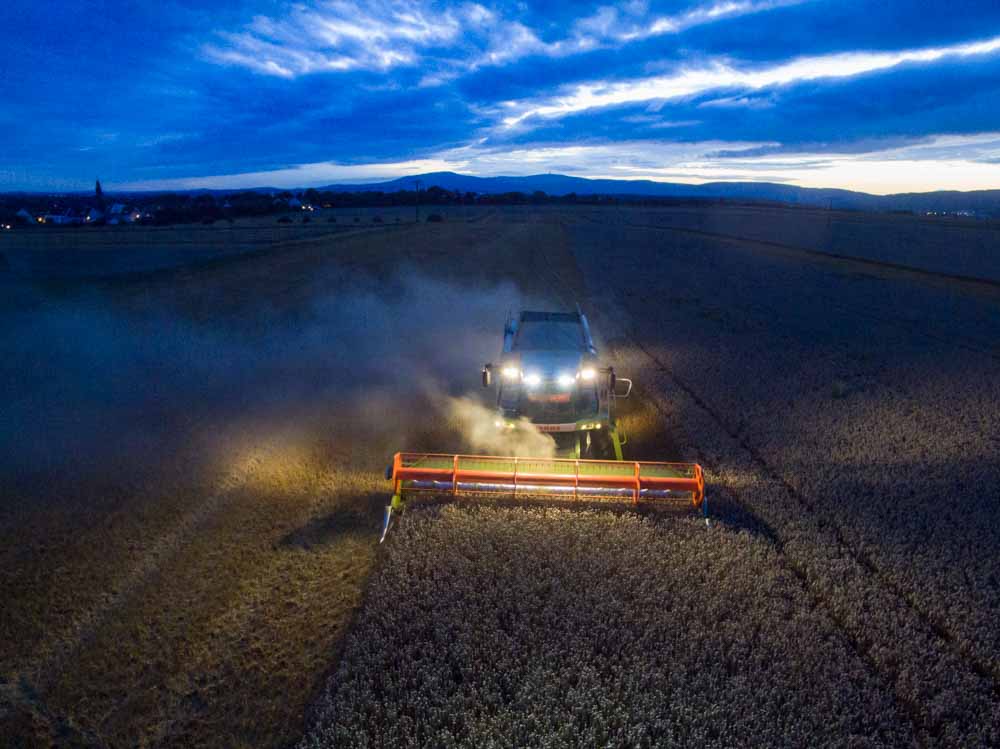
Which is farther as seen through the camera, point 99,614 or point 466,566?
point 466,566

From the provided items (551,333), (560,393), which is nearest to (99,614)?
(560,393)

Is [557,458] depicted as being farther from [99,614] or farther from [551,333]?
[99,614]

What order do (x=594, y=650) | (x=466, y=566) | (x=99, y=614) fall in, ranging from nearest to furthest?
(x=594, y=650) → (x=99, y=614) → (x=466, y=566)

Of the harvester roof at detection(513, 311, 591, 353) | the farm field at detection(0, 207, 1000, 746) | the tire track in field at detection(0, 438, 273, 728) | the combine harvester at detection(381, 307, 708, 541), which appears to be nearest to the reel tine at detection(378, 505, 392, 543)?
the combine harvester at detection(381, 307, 708, 541)

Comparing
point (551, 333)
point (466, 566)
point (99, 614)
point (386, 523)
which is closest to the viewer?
point (99, 614)

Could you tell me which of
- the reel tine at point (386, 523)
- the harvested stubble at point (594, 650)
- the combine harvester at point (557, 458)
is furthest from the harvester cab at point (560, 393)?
the reel tine at point (386, 523)

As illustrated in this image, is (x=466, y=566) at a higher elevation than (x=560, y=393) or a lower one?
lower

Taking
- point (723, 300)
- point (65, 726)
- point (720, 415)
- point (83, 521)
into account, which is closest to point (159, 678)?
point (65, 726)

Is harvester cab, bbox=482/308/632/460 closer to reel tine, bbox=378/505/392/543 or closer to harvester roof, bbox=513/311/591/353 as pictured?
harvester roof, bbox=513/311/591/353
